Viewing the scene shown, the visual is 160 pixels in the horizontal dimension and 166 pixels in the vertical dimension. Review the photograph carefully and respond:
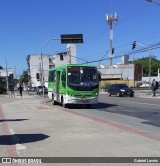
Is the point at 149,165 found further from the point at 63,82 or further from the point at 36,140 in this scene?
the point at 63,82

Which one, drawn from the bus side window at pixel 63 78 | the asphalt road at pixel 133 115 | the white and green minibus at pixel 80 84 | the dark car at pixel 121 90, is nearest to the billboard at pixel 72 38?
the dark car at pixel 121 90

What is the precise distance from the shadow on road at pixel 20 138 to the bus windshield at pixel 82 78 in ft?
45.0

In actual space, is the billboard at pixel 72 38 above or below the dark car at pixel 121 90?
above

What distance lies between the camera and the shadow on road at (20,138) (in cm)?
1143

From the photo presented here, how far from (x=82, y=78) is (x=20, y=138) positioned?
14648 mm

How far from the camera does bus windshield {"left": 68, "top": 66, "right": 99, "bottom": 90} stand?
1040 inches

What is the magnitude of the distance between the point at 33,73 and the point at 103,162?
15143 centimetres

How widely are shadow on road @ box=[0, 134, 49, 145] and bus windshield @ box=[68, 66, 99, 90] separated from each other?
13710 mm

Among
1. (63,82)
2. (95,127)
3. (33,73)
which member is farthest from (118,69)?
(95,127)

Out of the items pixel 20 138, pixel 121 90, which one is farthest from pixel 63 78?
pixel 121 90

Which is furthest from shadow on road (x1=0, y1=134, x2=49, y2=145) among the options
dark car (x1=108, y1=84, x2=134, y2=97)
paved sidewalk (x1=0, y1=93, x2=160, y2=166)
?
dark car (x1=108, y1=84, x2=134, y2=97)

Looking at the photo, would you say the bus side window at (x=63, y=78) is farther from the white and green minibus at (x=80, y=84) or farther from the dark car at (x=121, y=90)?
the dark car at (x=121, y=90)

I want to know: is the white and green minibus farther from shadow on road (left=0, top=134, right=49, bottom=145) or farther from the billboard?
the billboard

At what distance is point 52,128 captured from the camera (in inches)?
571
